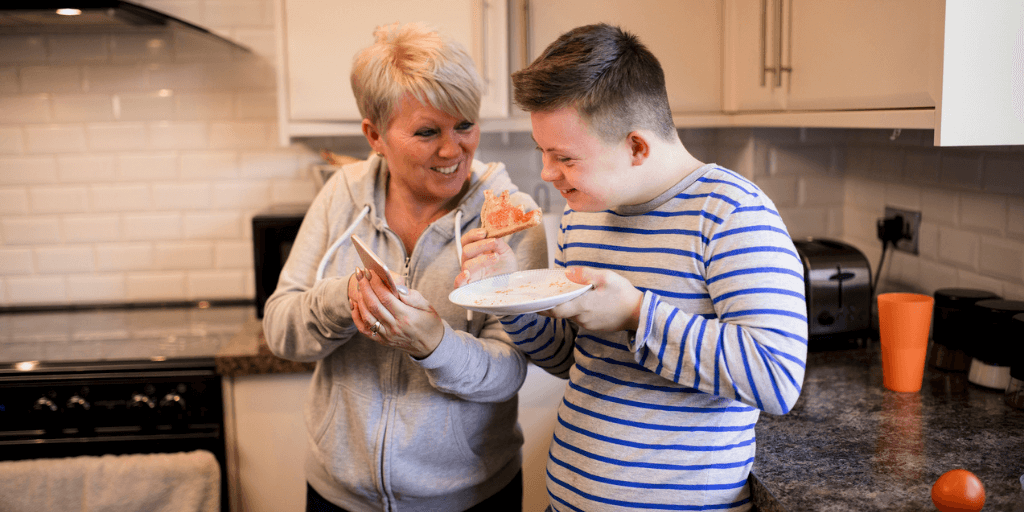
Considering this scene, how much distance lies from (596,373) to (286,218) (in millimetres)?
1412

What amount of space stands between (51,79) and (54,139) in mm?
199

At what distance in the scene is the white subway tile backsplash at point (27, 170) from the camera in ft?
8.38

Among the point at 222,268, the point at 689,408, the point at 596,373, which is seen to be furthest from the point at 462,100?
the point at 222,268

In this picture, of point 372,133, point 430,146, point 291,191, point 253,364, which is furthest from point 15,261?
point 430,146

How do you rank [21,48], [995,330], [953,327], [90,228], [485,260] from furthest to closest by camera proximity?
[90,228], [21,48], [953,327], [995,330], [485,260]

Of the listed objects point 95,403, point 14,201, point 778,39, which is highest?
point 778,39

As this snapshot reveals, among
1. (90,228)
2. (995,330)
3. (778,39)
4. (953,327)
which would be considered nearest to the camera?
(995,330)

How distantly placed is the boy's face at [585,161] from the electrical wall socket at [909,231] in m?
1.30

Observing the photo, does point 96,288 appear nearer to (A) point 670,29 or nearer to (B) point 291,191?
(B) point 291,191

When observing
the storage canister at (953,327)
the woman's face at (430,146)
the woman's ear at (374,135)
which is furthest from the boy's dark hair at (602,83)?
the storage canister at (953,327)

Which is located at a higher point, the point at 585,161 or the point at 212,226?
the point at 585,161

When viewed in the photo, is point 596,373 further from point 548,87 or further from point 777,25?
point 777,25

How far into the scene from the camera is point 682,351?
94 centimetres

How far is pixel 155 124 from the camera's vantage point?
2.57 meters
